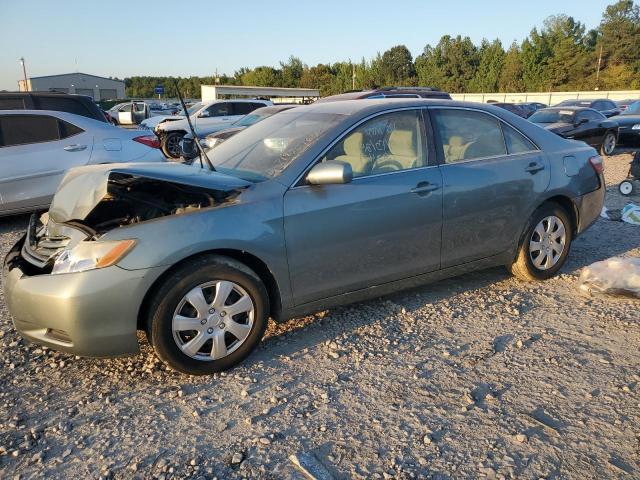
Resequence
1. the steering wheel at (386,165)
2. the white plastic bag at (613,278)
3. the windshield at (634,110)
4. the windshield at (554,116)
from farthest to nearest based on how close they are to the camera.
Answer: the windshield at (634,110) → the windshield at (554,116) → the white plastic bag at (613,278) → the steering wheel at (386,165)

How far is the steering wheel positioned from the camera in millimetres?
3611

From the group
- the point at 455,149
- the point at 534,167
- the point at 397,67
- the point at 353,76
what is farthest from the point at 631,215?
the point at 397,67

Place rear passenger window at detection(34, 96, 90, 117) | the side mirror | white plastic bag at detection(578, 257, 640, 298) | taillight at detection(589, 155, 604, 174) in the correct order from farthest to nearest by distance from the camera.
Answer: rear passenger window at detection(34, 96, 90, 117) → taillight at detection(589, 155, 604, 174) → white plastic bag at detection(578, 257, 640, 298) → the side mirror

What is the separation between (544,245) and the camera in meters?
4.50

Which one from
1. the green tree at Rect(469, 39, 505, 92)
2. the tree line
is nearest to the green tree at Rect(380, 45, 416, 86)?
the tree line

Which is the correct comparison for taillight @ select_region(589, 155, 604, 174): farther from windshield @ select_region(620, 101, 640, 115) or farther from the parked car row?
windshield @ select_region(620, 101, 640, 115)

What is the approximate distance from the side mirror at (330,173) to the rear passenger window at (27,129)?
4.92 metres

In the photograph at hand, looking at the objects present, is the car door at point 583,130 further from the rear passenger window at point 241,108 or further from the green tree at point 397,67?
the green tree at point 397,67

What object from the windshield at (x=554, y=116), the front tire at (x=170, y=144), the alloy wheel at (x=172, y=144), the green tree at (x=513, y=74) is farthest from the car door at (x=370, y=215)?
the green tree at (x=513, y=74)

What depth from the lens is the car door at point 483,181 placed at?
3869 mm

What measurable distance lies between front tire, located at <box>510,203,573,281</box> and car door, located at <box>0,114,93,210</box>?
5518 millimetres

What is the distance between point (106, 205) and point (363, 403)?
2173mm

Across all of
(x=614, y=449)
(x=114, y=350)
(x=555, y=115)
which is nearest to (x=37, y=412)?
(x=114, y=350)

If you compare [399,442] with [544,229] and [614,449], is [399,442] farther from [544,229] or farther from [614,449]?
[544,229]
